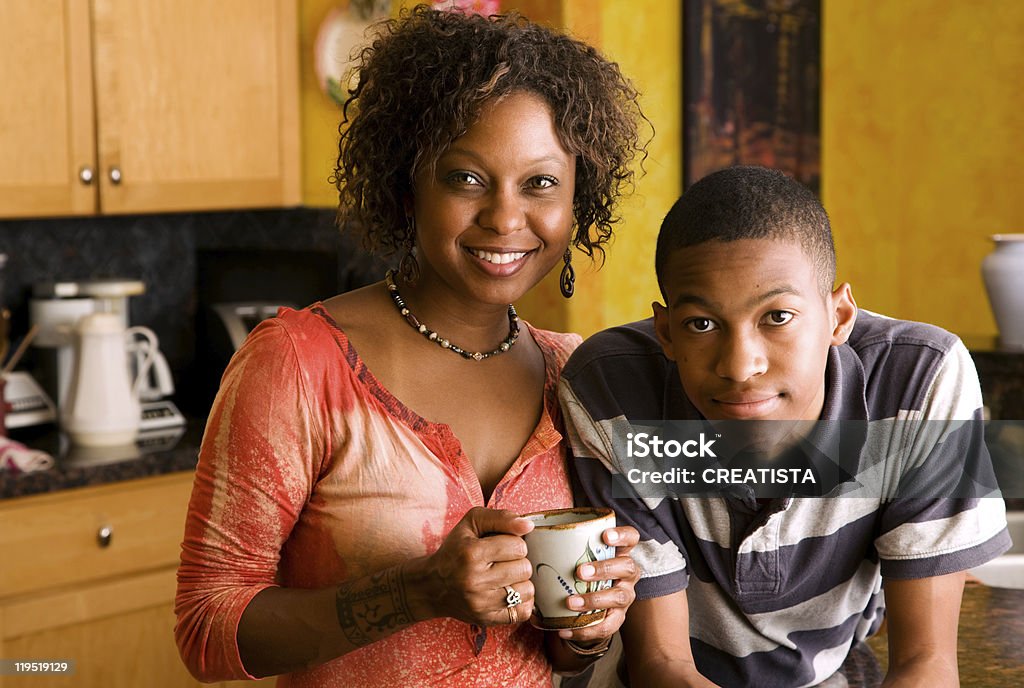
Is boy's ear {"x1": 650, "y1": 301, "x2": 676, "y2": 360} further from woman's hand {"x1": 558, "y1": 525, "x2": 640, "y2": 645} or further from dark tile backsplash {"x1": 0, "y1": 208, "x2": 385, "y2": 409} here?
dark tile backsplash {"x1": 0, "y1": 208, "x2": 385, "y2": 409}

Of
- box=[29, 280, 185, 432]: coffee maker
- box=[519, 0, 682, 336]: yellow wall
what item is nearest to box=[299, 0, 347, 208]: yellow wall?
box=[29, 280, 185, 432]: coffee maker

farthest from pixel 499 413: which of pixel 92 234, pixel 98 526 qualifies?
pixel 92 234

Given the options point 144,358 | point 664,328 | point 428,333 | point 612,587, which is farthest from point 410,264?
point 144,358

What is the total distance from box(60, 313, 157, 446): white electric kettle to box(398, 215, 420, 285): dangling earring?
1.43 m

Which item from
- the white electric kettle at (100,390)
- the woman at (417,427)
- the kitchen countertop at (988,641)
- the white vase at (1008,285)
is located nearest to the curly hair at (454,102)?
the woman at (417,427)

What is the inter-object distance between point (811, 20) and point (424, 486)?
212cm

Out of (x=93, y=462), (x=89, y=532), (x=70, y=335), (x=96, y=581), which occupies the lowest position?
(x=96, y=581)

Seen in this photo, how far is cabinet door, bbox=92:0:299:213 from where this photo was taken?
8.53ft

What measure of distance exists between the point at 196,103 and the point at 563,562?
198 cm

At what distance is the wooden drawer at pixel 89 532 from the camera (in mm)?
2266

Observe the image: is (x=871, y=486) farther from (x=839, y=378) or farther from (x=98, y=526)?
(x=98, y=526)

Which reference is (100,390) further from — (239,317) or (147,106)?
(147,106)

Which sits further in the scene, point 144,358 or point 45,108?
point 144,358

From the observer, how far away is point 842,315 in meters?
1.11
